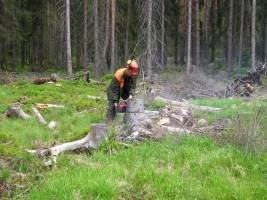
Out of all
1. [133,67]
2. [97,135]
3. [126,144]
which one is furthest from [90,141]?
[133,67]

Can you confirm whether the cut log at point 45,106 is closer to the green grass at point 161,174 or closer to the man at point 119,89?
the man at point 119,89

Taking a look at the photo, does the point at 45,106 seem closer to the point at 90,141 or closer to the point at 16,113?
the point at 16,113

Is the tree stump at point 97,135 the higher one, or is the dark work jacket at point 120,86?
the dark work jacket at point 120,86

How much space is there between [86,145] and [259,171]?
334 cm

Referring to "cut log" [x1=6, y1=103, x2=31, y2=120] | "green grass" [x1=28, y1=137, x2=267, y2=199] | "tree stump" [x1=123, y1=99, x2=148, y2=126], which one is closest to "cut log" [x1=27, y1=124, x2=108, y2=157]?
"green grass" [x1=28, y1=137, x2=267, y2=199]

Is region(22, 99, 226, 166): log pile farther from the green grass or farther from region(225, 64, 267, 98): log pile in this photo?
region(225, 64, 267, 98): log pile

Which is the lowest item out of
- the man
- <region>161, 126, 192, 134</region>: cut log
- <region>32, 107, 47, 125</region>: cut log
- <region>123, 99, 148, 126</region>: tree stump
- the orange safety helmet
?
<region>32, 107, 47, 125</region>: cut log

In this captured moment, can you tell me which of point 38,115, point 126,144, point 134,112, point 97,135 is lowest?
point 38,115

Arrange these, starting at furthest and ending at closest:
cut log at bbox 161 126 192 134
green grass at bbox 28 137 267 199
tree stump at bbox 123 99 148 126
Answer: tree stump at bbox 123 99 148 126, cut log at bbox 161 126 192 134, green grass at bbox 28 137 267 199

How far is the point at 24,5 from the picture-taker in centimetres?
4444

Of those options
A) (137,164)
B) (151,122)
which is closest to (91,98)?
(151,122)

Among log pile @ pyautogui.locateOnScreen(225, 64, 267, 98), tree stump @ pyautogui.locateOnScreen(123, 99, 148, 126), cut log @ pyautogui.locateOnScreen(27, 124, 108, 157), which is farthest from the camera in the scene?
log pile @ pyautogui.locateOnScreen(225, 64, 267, 98)

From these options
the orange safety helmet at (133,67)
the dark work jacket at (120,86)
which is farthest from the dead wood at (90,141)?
the dark work jacket at (120,86)

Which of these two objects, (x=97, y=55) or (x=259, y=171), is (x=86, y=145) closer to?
(x=259, y=171)
